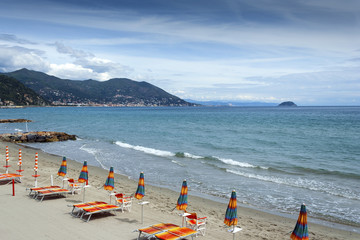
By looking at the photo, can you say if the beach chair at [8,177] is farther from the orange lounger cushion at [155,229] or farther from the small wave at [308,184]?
the small wave at [308,184]

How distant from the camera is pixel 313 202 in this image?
44.8ft

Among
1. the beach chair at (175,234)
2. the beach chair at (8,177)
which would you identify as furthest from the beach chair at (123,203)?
the beach chair at (8,177)

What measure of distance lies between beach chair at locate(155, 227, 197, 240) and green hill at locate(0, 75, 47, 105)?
185 metres

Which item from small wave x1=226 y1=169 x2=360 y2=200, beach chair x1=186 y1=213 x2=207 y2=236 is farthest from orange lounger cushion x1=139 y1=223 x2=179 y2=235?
small wave x1=226 y1=169 x2=360 y2=200

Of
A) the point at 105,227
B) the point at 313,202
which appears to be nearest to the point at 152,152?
the point at 313,202

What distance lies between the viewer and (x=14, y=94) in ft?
579

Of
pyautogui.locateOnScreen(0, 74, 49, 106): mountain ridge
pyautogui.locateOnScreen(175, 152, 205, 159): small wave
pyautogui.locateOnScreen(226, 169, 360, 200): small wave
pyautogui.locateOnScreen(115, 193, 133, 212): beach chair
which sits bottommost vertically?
pyautogui.locateOnScreen(175, 152, 205, 159): small wave

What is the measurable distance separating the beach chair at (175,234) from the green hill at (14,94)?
18460 cm

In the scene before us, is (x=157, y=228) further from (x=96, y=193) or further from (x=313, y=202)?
(x=313, y=202)

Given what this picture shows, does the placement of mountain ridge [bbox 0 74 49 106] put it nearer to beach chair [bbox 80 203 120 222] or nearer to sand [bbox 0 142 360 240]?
sand [bbox 0 142 360 240]

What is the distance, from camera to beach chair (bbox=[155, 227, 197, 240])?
8.07 meters

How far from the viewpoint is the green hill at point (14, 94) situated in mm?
168000

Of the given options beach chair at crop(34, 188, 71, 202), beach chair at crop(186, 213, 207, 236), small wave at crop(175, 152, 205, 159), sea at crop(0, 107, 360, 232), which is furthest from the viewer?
small wave at crop(175, 152, 205, 159)

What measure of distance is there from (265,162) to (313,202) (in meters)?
9.85
